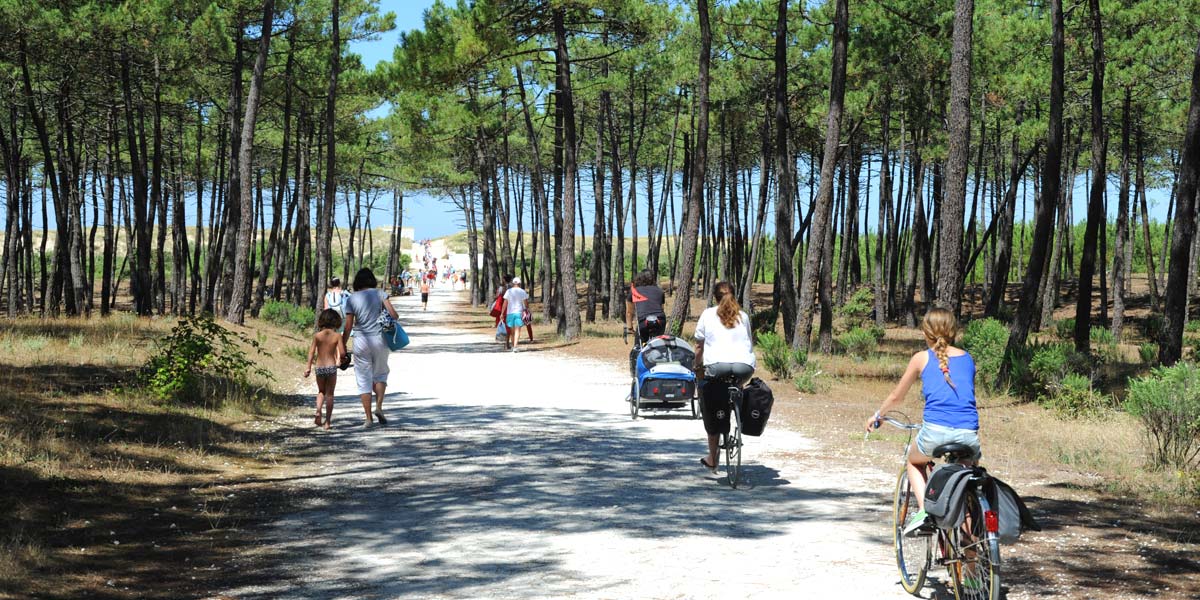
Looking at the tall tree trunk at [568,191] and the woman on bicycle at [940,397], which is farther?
the tall tree trunk at [568,191]

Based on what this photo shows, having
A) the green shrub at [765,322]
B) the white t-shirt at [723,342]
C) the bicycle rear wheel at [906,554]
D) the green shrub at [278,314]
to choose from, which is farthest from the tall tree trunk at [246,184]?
the bicycle rear wheel at [906,554]

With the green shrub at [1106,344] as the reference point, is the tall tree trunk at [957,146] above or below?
above

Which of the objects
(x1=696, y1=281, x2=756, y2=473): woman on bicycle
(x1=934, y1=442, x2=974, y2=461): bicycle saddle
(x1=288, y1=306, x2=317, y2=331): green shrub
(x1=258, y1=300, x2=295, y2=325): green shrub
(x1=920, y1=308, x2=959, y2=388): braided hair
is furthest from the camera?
(x1=258, y1=300, x2=295, y2=325): green shrub

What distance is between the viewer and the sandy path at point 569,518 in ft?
19.8

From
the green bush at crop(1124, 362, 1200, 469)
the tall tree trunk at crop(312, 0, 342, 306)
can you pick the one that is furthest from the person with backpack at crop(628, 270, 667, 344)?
the tall tree trunk at crop(312, 0, 342, 306)

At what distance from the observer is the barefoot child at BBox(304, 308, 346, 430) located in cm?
1245

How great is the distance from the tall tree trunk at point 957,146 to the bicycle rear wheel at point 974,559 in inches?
434

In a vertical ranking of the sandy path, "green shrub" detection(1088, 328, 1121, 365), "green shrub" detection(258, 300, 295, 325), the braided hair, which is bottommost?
the sandy path

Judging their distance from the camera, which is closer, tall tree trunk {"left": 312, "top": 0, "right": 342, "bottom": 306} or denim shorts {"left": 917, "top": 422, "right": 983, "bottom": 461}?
denim shorts {"left": 917, "top": 422, "right": 983, "bottom": 461}

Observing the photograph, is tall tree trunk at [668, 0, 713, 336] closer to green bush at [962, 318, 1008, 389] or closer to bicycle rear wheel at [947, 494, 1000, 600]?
green bush at [962, 318, 1008, 389]

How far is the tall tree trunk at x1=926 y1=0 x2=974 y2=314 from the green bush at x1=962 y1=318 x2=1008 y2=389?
2517 millimetres

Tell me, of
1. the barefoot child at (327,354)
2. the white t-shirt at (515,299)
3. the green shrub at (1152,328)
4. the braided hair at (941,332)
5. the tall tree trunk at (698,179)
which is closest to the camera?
the braided hair at (941,332)

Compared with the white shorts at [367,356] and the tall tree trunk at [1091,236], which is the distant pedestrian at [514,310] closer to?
the tall tree trunk at [1091,236]

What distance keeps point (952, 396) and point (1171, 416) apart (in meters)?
5.69
